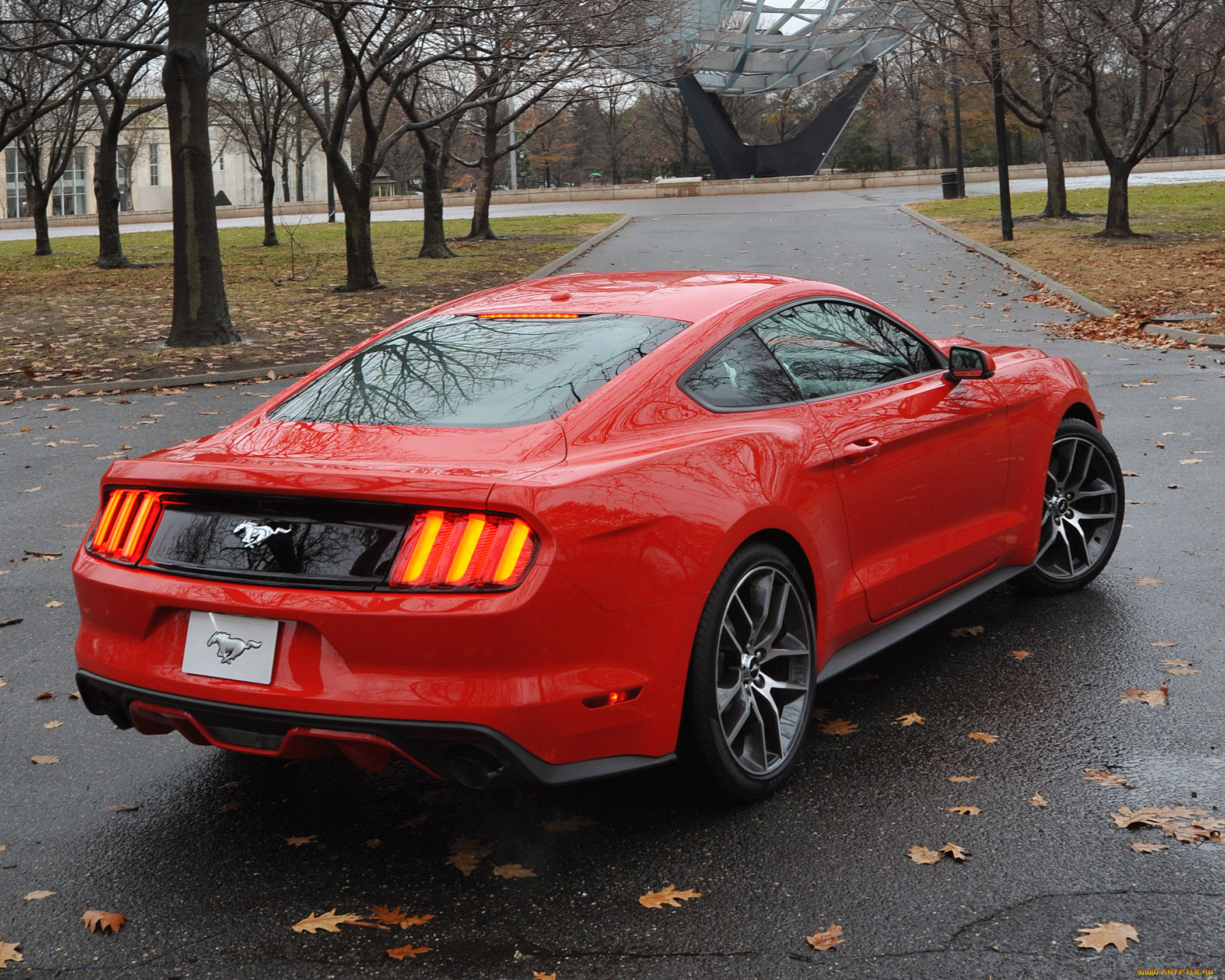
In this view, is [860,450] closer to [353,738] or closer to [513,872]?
[513,872]

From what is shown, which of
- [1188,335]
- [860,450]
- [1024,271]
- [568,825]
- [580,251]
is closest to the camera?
[568,825]

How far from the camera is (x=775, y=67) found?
60594mm

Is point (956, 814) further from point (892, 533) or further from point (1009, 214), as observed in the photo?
point (1009, 214)

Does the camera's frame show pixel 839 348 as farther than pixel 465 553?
Yes

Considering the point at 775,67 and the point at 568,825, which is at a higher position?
the point at 775,67

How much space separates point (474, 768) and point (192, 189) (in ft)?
48.0

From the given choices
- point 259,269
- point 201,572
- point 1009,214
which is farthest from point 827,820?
point 259,269

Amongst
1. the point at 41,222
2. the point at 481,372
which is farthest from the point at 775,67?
the point at 481,372

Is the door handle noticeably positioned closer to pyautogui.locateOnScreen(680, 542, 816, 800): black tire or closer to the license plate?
pyautogui.locateOnScreen(680, 542, 816, 800): black tire

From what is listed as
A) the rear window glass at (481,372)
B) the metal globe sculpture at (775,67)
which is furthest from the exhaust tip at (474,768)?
the metal globe sculpture at (775,67)

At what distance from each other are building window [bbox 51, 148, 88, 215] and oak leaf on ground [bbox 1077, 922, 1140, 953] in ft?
338

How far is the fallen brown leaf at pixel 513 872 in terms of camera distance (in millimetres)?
3479

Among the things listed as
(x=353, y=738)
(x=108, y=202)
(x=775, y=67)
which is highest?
(x=775, y=67)

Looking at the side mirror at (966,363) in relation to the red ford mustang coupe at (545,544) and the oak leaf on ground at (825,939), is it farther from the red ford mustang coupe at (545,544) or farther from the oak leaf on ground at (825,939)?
the oak leaf on ground at (825,939)
